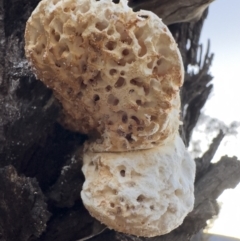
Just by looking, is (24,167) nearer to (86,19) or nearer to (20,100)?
(20,100)

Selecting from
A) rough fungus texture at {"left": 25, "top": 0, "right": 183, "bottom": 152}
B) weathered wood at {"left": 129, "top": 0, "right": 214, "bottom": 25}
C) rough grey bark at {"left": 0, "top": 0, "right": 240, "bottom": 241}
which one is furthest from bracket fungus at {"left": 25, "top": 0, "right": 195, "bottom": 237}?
weathered wood at {"left": 129, "top": 0, "right": 214, "bottom": 25}

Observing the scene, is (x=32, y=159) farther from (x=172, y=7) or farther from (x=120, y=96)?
(x=172, y=7)

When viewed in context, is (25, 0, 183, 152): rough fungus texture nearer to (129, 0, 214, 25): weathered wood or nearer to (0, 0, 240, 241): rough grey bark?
(0, 0, 240, 241): rough grey bark

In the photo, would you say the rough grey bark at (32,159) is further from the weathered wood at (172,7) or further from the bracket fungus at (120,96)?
the weathered wood at (172,7)

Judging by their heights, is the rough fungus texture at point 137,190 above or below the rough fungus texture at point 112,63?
below

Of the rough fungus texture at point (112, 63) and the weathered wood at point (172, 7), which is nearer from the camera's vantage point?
the rough fungus texture at point (112, 63)

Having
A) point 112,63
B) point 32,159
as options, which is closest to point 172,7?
point 112,63

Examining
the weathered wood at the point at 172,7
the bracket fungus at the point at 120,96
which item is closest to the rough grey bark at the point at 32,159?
the bracket fungus at the point at 120,96
